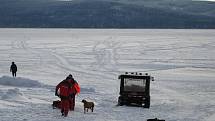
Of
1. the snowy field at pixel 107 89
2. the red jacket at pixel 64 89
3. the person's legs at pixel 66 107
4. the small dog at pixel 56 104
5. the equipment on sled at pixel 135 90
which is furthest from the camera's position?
the equipment on sled at pixel 135 90

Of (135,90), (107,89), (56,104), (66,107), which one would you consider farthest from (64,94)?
(107,89)

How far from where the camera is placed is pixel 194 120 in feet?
42.4

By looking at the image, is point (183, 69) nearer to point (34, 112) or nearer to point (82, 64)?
point (82, 64)

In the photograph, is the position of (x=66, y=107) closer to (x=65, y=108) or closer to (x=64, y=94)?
(x=65, y=108)

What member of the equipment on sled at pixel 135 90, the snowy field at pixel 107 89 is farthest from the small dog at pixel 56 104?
the equipment on sled at pixel 135 90

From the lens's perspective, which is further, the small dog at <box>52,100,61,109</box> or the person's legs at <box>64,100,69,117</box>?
the small dog at <box>52,100,61,109</box>

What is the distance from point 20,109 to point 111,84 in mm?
9390

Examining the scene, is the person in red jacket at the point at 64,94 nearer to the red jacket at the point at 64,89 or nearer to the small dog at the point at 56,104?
the red jacket at the point at 64,89

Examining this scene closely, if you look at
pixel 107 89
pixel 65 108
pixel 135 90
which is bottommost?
pixel 65 108

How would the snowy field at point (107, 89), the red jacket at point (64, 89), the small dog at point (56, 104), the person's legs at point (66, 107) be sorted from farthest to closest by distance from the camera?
the small dog at point (56, 104) → the snowy field at point (107, 89) → the red jacket at point (64, 89) → the person's legs at point (66, 107)

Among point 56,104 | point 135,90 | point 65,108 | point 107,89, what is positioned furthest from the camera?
point 107,89

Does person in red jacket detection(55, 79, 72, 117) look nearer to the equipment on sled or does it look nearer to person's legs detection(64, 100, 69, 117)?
person's legs detection(64, 100, 69, 117)

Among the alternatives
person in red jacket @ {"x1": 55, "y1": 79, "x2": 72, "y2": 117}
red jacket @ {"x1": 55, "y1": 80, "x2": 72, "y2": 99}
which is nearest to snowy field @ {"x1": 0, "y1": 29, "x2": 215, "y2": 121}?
person in red jacket @ {"x1": 55, "y1": 79, "x2": 72, "y2": 117}

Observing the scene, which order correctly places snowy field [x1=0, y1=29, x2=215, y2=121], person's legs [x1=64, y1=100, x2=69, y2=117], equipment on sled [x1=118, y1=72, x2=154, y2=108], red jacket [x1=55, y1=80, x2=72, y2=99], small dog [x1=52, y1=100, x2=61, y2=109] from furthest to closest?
equipment on sled [x1=118, y1=72, x2=154, y2=108]
small dog [x1=52, y1=100, x2=61, y2=109]
snowy field [x1=0, y1=29, x2=215, y2=121]
red jacket [x1=55, y1=80, x2=72, y2=99]
person's legs [x1=64, y1=100, x2=69, y2=117]
